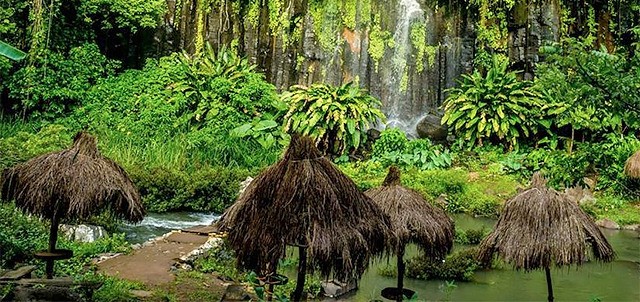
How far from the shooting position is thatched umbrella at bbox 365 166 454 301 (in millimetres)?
6496

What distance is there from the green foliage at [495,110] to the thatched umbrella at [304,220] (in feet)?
38.2

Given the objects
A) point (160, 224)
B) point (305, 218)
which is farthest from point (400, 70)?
point (305, 218)

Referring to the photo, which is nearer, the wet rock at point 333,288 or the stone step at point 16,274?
the stone step at point 16,274

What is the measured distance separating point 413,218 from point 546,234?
4.26ft

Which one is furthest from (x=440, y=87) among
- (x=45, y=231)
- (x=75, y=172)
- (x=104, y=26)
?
(x=75, y=172)

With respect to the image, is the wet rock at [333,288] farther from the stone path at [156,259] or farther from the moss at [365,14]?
the moss at [365,14]

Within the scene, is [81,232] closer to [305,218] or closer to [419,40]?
[305,218]

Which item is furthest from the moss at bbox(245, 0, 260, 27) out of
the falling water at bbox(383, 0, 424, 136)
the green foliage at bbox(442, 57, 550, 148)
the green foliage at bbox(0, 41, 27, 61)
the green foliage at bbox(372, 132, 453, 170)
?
the green foliage at bbox(0, 41, 27, 61)

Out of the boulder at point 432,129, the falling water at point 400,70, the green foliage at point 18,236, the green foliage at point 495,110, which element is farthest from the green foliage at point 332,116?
the green foliage at point 18,236

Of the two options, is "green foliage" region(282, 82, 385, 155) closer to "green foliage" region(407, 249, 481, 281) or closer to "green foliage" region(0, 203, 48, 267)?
"green foliage" region(407, 249, 481, 281)

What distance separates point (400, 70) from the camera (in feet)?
59.5

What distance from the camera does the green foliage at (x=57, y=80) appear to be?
52.2ft

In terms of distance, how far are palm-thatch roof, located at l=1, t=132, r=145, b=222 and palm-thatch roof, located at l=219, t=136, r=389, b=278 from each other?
5.11 feet

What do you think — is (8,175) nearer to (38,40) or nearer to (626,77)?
(626,77)
